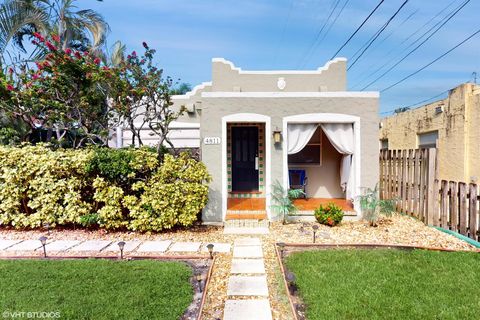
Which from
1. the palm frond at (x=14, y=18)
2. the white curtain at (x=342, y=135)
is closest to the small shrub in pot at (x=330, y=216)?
the white curtain at (x=342, y=135)

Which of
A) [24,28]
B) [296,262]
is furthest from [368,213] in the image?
[24,28]

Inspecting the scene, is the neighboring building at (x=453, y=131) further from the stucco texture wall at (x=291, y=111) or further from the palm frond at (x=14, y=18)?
the palm frond at (x=14, y=18)

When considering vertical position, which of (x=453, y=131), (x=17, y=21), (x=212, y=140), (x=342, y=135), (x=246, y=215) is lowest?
(x=246, y=215)

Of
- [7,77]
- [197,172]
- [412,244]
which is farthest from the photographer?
[7,77]

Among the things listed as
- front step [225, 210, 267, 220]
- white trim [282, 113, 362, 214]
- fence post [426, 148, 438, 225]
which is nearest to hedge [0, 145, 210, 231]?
front step [225, 210, 267, 220]

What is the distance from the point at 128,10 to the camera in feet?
27.4

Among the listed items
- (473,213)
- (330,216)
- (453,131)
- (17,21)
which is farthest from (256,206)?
(17,21)

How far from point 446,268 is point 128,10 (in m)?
9.48

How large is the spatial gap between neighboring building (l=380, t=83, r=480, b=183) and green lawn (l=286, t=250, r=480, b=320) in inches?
164

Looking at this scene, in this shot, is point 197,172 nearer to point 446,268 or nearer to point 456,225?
point 446,268

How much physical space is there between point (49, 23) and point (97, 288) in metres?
12.4

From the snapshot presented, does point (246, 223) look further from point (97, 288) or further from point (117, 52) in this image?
point (117, 52)

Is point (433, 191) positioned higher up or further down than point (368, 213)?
higher up

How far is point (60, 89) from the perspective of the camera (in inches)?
335
